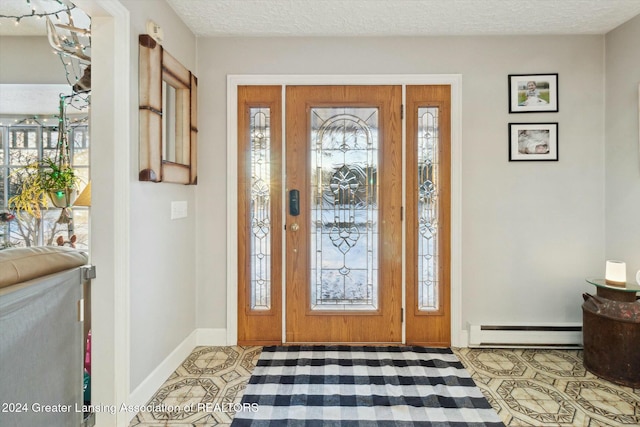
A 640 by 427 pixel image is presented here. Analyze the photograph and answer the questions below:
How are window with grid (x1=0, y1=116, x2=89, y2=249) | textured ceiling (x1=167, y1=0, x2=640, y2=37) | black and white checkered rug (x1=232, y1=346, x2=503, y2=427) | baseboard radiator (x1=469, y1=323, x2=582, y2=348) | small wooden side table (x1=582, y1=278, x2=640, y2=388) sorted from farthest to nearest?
window with grid (x1=0, y1=116, x2=89, y2=249) → baseboard radiator (x1=469, y1=323, x2=582, y2=348) → textured ceiling (x1=167, y1=0, x2=640, y2=37) → small wooden side table (x1=582, y1=278, x2=640, y2=388) → black and white checkered rug (x1=232, y1=346, x2=503, y2=427)

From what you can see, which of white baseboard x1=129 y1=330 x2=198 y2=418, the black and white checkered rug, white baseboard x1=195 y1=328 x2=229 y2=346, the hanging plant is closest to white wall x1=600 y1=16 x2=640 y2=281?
the black and white checkered rug

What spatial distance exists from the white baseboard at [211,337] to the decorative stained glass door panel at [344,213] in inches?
21.7

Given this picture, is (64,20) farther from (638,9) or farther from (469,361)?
(638,9)

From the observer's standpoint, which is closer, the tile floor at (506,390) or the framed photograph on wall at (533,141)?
the tile floor at (506,390)

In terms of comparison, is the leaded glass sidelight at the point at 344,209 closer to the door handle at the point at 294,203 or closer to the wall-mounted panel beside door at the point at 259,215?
the door handle at the point at 294,203

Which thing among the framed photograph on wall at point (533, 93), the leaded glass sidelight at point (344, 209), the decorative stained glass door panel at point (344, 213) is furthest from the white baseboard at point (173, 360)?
the framed photograph on wall at point (533, 93)

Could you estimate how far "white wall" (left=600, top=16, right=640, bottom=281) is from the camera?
273cm

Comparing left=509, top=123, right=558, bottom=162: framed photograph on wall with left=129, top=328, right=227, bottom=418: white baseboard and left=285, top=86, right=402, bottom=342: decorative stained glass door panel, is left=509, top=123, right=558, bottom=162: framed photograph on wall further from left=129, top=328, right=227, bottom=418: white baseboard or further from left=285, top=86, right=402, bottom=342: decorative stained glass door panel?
left=129, top=328, right=227, bottom=418: white baseboard

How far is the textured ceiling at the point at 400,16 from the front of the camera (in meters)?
2.53

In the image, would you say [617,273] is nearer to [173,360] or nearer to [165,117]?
[173,360]

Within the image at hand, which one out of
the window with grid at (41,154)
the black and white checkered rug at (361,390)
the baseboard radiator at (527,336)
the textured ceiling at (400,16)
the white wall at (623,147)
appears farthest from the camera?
the window with grid at (41,154)

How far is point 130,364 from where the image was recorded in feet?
6.79

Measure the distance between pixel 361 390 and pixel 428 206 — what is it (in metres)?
1.52

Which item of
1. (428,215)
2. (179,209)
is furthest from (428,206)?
(179,209)
